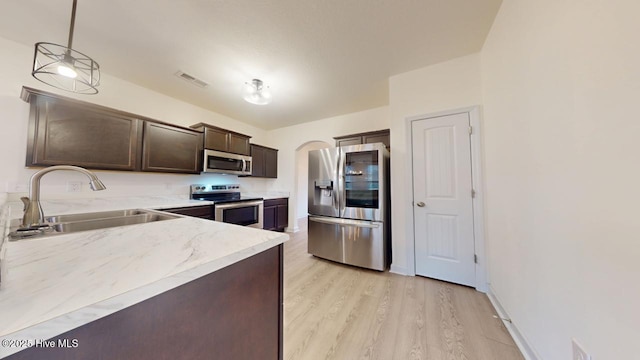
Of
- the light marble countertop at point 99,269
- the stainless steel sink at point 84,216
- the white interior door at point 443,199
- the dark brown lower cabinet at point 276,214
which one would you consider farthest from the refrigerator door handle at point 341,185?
the stainless steel sink at point 84,216

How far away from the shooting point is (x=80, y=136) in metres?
2.13

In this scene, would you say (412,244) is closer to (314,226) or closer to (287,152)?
(314,226)

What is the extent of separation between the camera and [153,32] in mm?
1913

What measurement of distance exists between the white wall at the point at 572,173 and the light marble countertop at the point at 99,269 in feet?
4.33

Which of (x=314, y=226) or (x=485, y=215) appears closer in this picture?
(x=485, y=215)

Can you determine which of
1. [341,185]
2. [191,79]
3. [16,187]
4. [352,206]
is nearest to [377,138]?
[341,185]

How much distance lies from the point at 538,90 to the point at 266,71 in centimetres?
254

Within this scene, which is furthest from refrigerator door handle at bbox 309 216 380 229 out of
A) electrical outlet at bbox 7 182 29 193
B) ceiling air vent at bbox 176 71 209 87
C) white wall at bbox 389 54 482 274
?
electrical outlet at bbox 7 182 29 193

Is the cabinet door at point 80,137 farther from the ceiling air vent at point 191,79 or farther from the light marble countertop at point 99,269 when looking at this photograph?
the light marble countertop at point 99,269

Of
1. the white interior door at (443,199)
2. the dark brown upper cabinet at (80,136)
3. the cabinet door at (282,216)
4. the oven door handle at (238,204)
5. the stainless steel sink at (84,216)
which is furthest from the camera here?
A: the cabinet door at (282,216)

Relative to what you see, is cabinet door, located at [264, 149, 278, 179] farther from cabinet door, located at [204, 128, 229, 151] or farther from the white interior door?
the white interior door

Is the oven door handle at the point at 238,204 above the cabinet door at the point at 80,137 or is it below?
below

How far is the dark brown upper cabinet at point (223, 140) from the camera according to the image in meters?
3.23

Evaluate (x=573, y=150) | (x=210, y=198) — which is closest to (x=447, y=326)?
(x=573, y=150)
